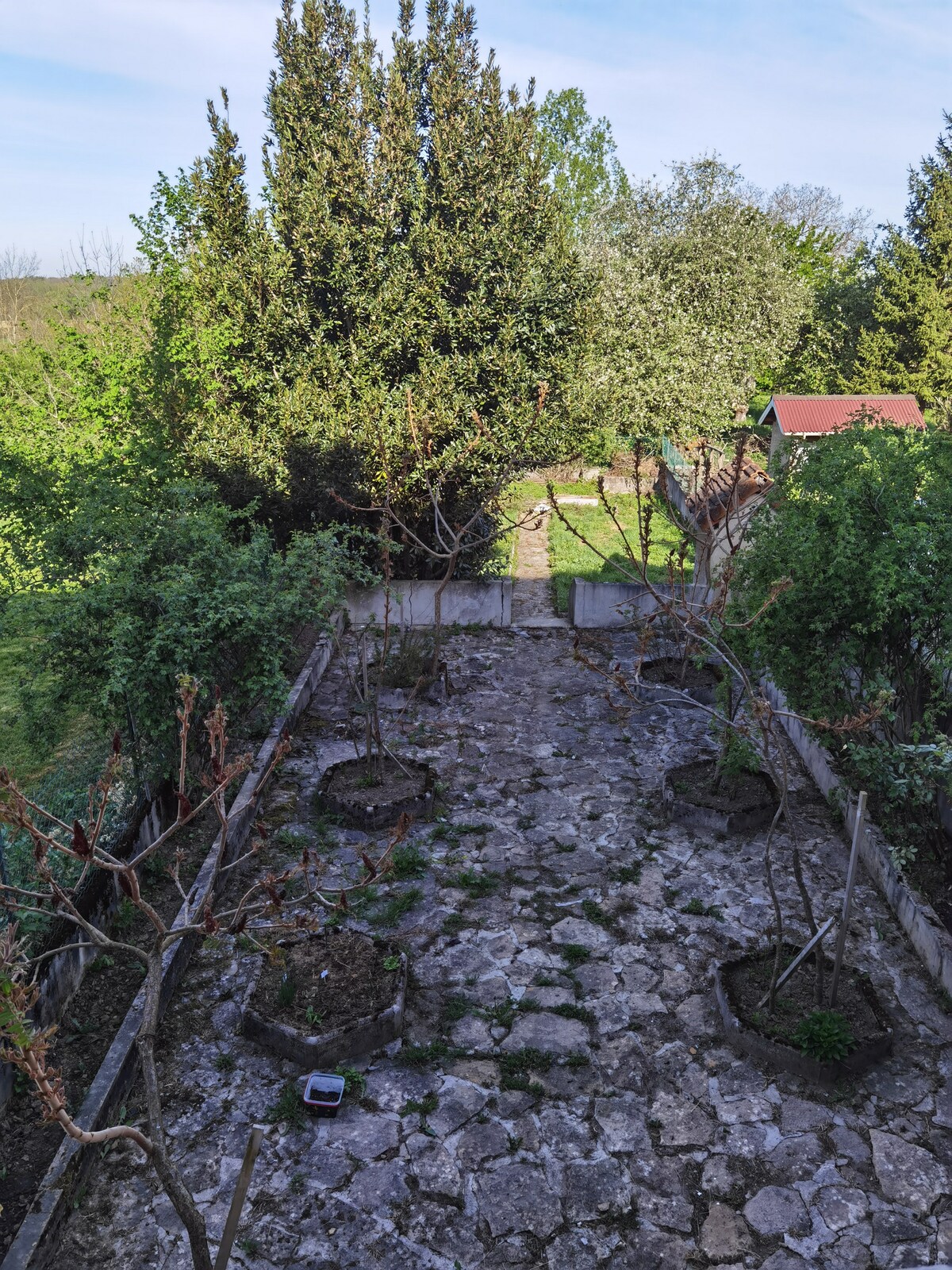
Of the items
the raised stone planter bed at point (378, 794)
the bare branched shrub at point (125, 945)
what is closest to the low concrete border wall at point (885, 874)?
the raised stone planter bed at point (378, 794)

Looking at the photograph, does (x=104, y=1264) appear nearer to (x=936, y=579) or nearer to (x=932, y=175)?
(x=936, y=579)

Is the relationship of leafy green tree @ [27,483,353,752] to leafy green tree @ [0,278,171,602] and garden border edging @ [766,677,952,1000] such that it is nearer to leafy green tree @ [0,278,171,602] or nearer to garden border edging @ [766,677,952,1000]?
leafy green tree @ [0,278,171,602]

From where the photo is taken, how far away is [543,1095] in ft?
18.6

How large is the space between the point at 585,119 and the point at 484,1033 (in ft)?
154

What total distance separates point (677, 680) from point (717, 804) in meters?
3.21

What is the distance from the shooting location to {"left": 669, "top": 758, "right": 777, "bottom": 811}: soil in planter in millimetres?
8969

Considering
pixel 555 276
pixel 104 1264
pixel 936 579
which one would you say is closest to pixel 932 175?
pixel 555 276

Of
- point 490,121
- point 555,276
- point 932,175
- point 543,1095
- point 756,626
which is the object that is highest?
point 932,175

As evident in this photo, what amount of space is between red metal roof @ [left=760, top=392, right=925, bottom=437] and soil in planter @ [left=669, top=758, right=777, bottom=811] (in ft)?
54.0

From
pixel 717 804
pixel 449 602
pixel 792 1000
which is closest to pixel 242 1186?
pixel 792 1000

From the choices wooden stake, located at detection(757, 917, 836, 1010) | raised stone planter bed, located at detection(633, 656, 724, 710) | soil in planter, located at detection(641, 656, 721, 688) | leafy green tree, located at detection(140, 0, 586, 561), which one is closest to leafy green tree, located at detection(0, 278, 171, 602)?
leafy green tree, located at detection(140, 0, 586, 561)

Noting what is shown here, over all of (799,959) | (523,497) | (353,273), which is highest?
(353,273)

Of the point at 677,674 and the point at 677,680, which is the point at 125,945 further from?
the point at 677,674

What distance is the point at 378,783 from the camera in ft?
30.5
